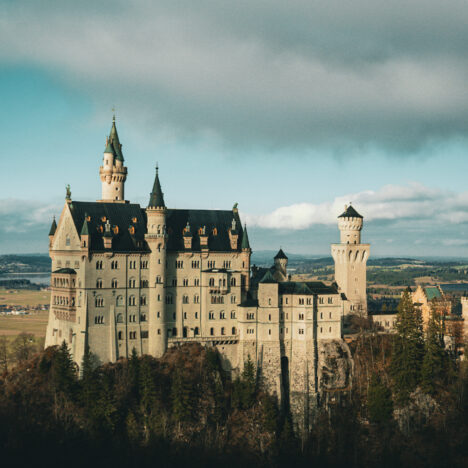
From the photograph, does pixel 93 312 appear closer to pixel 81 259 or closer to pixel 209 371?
pixel 81 259

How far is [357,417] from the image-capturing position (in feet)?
317

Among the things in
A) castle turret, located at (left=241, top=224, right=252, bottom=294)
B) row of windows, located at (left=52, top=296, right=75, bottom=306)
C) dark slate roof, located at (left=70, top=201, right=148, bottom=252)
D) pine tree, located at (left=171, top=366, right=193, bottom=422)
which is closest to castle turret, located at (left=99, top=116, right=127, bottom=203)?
dark slate roof, located at (left=70, top=201, right=148, bottom=252)

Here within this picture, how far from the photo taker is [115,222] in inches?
3858

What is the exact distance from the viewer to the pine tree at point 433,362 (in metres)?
96.2

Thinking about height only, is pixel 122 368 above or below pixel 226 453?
above

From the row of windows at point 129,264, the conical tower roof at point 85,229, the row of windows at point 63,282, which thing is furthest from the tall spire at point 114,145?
the row of windows at point 63,282

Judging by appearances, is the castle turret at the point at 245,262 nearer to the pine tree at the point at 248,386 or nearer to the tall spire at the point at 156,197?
the pine tree at the point at 248,386

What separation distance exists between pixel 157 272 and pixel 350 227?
38.6 meters

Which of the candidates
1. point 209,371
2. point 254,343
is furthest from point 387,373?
point 209,371

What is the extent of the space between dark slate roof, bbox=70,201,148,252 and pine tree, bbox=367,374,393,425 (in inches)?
1610

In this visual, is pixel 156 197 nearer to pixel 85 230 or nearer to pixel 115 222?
pixel 115 222

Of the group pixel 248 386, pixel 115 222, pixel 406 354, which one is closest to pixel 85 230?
pixel 115 222

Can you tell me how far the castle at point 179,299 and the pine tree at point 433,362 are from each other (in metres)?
12.4

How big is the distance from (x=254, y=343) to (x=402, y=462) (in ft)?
90.9
